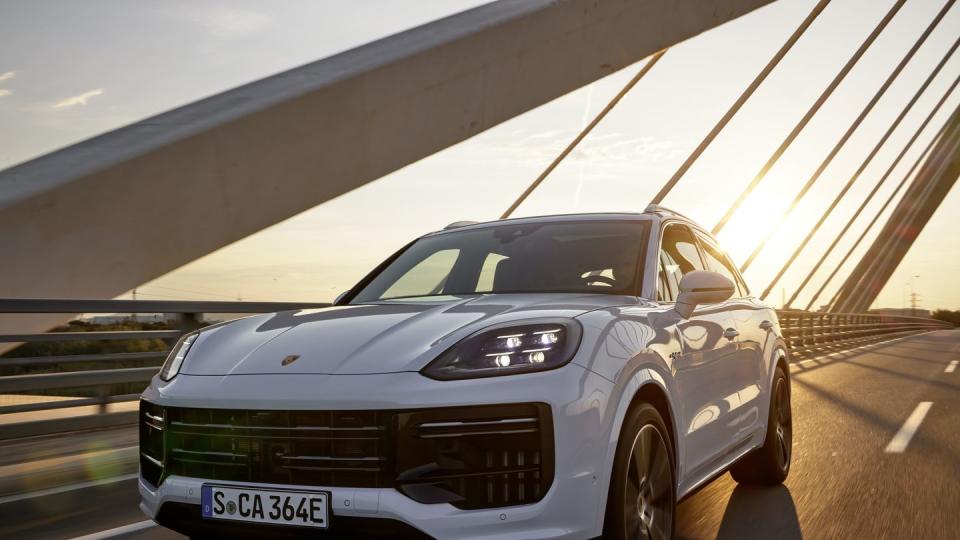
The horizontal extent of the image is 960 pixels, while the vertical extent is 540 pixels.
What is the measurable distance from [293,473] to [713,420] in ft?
7.49

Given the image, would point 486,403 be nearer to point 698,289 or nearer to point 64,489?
point 698,289

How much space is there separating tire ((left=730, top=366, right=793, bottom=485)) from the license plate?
10.8 ft

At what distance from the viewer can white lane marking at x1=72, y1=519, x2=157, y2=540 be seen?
4.52m

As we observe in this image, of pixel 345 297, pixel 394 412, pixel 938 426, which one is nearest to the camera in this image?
pixel 394 412

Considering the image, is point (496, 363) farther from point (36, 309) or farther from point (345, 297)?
point (36, 309)

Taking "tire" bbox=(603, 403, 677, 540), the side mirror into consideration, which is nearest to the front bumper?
"tire" bbox=(603, 403, 677, 540)

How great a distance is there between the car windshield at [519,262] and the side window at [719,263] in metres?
1.07

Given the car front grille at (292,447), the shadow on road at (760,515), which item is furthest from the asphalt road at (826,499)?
the car front grille at (292,447)

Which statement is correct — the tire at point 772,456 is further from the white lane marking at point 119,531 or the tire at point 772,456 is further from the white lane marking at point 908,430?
the white lane marking at point 119,531

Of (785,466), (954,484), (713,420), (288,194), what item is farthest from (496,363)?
(288,194)

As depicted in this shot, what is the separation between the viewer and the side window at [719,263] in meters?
5.85

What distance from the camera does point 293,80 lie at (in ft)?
26.6

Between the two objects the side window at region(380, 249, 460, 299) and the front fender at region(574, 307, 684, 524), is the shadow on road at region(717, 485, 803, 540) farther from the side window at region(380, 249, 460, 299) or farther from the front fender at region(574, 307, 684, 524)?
the side window at region(380, 249, 460, 299)

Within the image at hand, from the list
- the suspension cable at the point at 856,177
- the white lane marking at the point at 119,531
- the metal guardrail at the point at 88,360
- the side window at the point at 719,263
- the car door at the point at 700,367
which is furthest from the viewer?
the suspension cable at the point at 856,177
